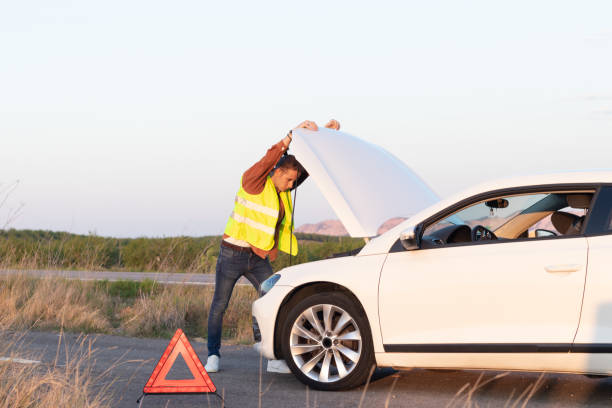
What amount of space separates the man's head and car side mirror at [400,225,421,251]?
1706mm

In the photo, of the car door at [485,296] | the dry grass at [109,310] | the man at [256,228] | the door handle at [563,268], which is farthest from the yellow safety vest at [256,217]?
the dry grass at [109,310]

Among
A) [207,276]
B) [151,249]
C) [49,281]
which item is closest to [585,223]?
[49,281]

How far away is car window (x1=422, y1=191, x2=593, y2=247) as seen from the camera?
636 cm

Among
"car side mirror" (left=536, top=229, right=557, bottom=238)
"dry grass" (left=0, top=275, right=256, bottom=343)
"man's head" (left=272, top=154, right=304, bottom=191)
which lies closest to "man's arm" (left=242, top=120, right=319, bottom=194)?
"man's head" (left=272, top=154, right=304, bottom=191)

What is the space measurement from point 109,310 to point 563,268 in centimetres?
910

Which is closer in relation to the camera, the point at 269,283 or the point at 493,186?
the point at 493,186

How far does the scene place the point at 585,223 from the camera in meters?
5.97

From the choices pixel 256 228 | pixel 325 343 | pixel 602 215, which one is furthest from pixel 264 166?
pixel 602 215

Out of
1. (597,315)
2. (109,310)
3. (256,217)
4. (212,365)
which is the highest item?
(256,217)

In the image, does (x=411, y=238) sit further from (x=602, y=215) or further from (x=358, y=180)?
(x=602, y=215)

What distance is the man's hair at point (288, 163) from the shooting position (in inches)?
303

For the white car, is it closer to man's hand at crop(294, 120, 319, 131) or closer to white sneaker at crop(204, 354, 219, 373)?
man's hand at crop(294, 120, 319, 131)

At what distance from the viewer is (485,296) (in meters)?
6.06

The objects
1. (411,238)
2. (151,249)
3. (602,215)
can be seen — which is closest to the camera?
(602,215)
